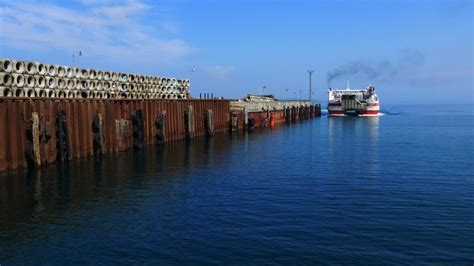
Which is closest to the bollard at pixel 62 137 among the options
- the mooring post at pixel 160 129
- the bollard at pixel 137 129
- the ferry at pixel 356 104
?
the bollard at pixel 137 129

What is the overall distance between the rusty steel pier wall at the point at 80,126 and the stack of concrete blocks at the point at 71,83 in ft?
9.72

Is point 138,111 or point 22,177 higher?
point 138,111

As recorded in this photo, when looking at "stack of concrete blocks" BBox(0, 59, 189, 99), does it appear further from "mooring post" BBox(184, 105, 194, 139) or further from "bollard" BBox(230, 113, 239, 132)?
"bollard" BBox(230, 113, 239, 132)

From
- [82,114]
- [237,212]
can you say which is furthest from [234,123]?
[237,212]

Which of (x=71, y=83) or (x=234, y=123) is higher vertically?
(x=71, y=83)

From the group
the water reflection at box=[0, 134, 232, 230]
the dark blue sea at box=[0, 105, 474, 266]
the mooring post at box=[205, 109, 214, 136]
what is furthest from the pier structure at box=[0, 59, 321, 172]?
the dark blue sea at box=[0, 105, 474, 266]

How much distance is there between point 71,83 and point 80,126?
6362mm

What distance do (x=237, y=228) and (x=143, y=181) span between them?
10895mm

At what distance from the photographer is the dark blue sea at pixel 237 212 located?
14.0 meters

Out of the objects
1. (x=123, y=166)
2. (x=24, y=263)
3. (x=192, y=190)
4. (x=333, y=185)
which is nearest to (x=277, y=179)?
(x=333, y=185)

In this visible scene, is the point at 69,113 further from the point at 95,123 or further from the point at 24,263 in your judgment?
the point at 24,263

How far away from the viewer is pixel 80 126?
32969mm

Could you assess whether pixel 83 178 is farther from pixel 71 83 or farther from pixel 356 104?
pixel 356 104

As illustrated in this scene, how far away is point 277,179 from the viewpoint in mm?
27062
